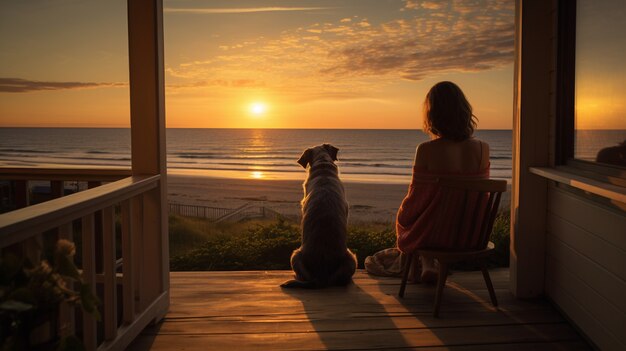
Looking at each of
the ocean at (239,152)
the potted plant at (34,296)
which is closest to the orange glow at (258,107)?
the ocean at (239,152)

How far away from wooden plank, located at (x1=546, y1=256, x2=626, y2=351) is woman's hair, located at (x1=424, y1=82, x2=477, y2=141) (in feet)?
3.52

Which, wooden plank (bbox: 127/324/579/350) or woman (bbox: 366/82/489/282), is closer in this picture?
wooden plank (bbox: 127/324/579/350)

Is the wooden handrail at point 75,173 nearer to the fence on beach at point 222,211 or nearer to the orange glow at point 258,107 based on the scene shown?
the fence on beach at point 222,211

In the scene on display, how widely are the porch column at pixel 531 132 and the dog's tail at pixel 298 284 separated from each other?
1.48m

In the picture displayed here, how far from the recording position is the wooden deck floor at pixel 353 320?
2.73 m

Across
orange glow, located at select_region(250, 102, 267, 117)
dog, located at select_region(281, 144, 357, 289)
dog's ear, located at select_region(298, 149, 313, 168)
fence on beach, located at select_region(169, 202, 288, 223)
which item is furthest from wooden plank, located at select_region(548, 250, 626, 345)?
orange glow, located at select_region(250, 102, 267, 117)

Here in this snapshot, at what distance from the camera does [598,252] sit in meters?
2.60

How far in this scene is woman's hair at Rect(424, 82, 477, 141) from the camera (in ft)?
10.9

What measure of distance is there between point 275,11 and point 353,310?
54.8 ft

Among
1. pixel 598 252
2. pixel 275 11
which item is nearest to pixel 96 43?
pixel 275 11

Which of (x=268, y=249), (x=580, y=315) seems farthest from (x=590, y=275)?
(x=268, y=249)

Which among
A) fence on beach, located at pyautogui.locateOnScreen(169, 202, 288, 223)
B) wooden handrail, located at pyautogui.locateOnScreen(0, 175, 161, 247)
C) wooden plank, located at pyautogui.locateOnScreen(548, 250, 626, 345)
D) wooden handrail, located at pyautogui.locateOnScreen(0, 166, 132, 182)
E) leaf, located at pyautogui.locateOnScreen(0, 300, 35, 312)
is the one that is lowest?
fence on beach, located at pyautogui.locateOnScreen(169, 202, 288, 223)

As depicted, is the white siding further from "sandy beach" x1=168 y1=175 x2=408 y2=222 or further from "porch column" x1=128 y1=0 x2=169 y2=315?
"sandy beach" x1=168 y1=175 x2=408 y2=222

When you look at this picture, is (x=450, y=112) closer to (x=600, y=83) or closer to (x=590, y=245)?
(x=600, y=83)
